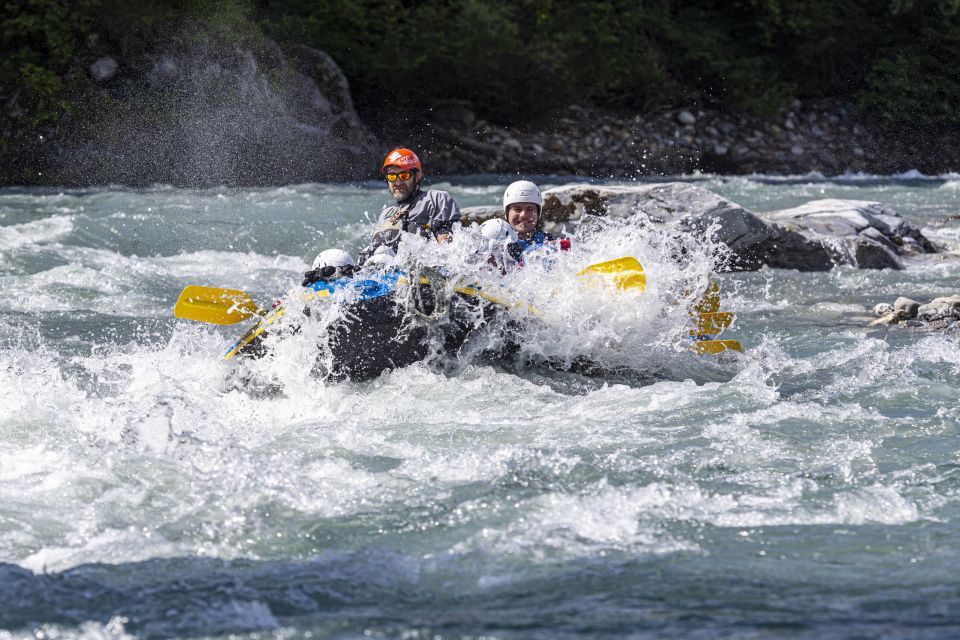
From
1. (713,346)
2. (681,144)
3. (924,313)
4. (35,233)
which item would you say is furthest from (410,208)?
(681,144)

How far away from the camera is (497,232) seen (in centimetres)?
698

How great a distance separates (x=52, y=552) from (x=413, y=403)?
94.7 inches

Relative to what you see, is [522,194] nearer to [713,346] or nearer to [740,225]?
[713,346]

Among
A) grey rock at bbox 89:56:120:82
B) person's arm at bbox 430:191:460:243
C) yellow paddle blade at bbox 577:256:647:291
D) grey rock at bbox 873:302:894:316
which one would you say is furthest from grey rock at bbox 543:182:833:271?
grey rock at bbox 89:56:120:82

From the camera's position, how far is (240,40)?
62.6 ft

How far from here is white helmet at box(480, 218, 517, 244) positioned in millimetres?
6941

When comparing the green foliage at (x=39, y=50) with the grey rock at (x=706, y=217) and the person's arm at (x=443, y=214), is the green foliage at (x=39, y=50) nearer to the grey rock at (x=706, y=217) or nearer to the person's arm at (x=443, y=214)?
the grey rock at (x=706, y=217)

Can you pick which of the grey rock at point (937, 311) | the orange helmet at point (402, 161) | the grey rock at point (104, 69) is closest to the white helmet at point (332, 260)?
the orange helmet at point (402, 161)

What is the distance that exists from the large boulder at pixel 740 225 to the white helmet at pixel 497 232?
3782 millimetres

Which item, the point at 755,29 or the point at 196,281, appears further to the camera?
the point at 755,29

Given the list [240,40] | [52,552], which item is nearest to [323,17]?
[240,40]

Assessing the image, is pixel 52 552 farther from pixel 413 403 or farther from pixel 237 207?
pixel 237 207

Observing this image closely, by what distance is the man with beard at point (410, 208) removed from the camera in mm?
7289

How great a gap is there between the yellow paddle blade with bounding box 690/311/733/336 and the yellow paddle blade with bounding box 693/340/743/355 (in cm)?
9
